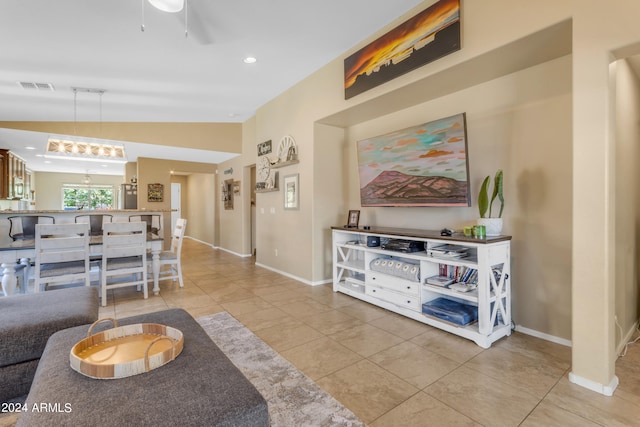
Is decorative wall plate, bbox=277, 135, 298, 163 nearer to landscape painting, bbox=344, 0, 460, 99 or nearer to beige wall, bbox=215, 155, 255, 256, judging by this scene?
landscape painting, bbox=344, 0, 460, 99

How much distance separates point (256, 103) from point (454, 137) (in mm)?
3934

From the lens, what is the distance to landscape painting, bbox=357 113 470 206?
115 inches

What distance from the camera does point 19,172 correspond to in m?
7.71

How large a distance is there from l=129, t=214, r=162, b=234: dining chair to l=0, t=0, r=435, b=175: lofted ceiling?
1939 millimetres

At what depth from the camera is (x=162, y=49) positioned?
3377 mm

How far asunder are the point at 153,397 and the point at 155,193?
8085mm

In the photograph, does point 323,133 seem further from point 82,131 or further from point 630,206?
point 82,131

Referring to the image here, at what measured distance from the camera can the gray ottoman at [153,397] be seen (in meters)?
0.90

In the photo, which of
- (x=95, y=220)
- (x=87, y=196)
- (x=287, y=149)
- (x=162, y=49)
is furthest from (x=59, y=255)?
(x=87, y=196)

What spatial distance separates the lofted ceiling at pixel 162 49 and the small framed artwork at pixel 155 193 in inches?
107

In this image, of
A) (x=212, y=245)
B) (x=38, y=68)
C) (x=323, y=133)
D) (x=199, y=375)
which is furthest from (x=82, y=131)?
Result: (x=199, y=375)

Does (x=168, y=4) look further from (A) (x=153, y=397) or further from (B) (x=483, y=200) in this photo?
(B) (x=483, y=200)

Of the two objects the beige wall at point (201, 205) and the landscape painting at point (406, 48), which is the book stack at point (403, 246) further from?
the beige wall at point (201, 205)

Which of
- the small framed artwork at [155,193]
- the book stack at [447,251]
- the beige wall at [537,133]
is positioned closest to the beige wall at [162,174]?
the small framed artwork at [155,193]
